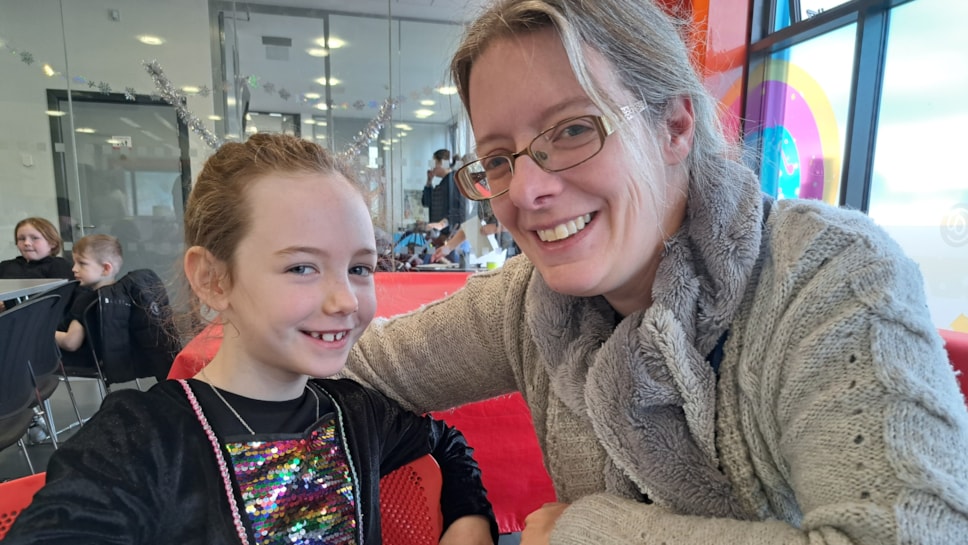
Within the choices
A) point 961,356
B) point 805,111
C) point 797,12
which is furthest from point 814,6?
point 961,356

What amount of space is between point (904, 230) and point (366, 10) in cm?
547

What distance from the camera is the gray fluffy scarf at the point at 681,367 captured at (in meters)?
0.73

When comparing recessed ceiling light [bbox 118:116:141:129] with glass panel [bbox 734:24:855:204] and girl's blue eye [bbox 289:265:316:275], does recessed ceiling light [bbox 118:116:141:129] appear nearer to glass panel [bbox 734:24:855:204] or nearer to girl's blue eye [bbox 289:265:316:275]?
glass panel [bbox 734:24:855:204]

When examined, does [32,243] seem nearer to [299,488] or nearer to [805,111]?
[299,488]

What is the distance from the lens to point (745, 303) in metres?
0.74

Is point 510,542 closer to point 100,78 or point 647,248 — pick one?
point 647,248

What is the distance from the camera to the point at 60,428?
3.20 meters

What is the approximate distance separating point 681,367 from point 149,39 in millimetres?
6733

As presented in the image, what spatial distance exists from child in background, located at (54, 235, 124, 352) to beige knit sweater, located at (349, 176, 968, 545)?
9.81 feet

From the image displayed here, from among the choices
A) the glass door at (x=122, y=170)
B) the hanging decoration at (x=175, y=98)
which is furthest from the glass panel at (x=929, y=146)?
the glass door at (x=122, y=170)

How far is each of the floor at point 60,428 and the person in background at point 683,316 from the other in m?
1.10

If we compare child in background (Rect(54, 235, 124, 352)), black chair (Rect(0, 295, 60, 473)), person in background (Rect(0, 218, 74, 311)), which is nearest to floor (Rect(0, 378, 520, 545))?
black chair (Rect(0, 295, 60, 473))

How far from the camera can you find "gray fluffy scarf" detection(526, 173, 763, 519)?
733 mm

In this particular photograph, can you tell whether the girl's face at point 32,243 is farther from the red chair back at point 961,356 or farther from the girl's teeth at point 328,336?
the red chair back at point 961,356
